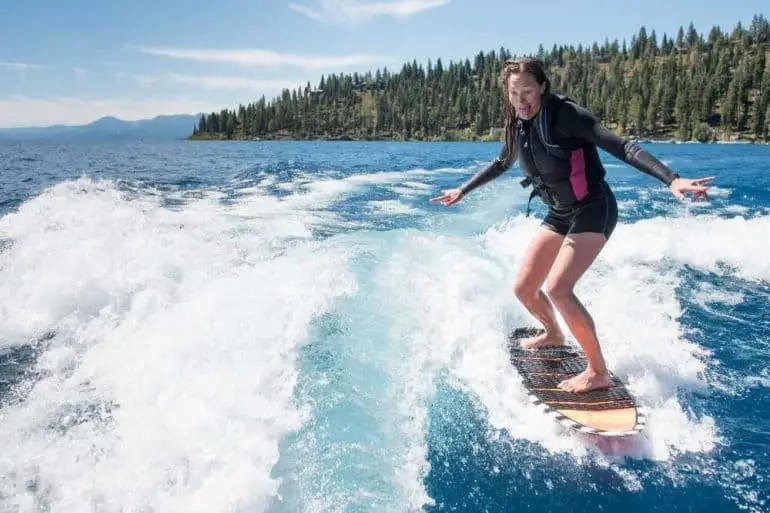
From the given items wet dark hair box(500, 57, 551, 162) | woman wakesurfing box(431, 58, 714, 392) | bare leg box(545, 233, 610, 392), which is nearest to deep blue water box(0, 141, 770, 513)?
bare leg box(545, 233, 610, 392)

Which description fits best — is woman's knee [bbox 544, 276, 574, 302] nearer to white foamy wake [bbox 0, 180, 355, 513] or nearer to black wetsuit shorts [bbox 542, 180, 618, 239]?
black wetsuit shorts [bbox 542, 180, 618, 239]

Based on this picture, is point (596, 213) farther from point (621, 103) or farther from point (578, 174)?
point (621, 103)

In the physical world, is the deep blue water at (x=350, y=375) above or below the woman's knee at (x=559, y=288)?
below

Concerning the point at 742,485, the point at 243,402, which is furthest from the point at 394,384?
the point at 742,485

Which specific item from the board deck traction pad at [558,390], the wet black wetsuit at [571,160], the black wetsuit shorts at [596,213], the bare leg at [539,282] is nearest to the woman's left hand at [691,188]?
the wet black wetsuit at [571,160]

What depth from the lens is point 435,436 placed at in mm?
3752

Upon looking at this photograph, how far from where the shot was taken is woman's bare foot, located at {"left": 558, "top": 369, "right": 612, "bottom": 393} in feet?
14.3

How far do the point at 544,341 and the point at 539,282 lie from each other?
723 mm

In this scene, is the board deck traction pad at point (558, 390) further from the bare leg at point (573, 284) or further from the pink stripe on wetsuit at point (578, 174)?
the pink stripe on wetsuit at point (578, 174)

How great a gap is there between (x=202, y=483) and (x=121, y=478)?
553 mm

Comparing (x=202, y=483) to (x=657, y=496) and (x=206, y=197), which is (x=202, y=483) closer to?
(x=657, y=496)

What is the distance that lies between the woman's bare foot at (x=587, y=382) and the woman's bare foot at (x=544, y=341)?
0.83 m

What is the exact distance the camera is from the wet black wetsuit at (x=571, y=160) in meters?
3.93

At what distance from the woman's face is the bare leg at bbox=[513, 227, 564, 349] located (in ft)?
3.70
